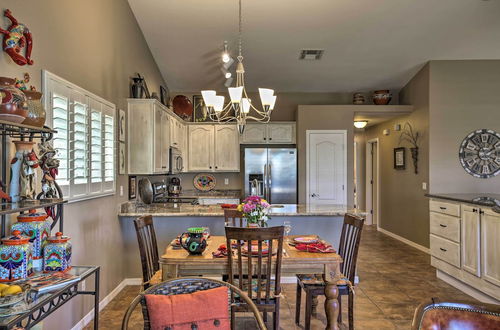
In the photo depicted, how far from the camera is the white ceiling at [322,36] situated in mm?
3977

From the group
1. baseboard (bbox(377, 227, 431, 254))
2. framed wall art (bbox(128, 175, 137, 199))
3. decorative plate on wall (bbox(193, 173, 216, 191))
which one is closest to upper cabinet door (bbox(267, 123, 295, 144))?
decorative plate on wall (bbox(193, 173, 216, 191))

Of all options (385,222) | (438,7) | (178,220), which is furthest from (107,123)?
(385,222)

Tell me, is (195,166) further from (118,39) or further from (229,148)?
(118,39)

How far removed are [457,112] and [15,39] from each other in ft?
18.0

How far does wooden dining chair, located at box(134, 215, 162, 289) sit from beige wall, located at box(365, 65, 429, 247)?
4.31 meters

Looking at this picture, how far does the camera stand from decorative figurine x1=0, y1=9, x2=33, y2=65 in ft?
6.14

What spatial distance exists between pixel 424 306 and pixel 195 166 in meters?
5.06

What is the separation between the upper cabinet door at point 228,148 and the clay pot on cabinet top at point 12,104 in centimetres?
437

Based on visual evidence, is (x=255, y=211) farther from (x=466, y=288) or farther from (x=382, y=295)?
(x=466, y=288)

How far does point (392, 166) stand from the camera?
255 inches

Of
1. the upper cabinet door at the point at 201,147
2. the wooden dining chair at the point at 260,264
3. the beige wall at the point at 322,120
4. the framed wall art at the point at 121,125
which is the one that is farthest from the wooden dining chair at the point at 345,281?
the upper cabinet door at the point at 201,147

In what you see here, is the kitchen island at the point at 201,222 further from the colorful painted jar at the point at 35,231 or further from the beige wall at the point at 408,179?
the beige wall at the point at 408,179

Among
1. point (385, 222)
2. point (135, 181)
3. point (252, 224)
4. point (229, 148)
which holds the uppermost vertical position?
point (229, 148)

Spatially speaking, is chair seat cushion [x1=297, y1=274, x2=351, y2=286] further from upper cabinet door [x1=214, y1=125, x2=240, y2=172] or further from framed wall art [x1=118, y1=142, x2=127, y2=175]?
upper cabinet door [x1=214, y1=125, x2=240, y2=172]
